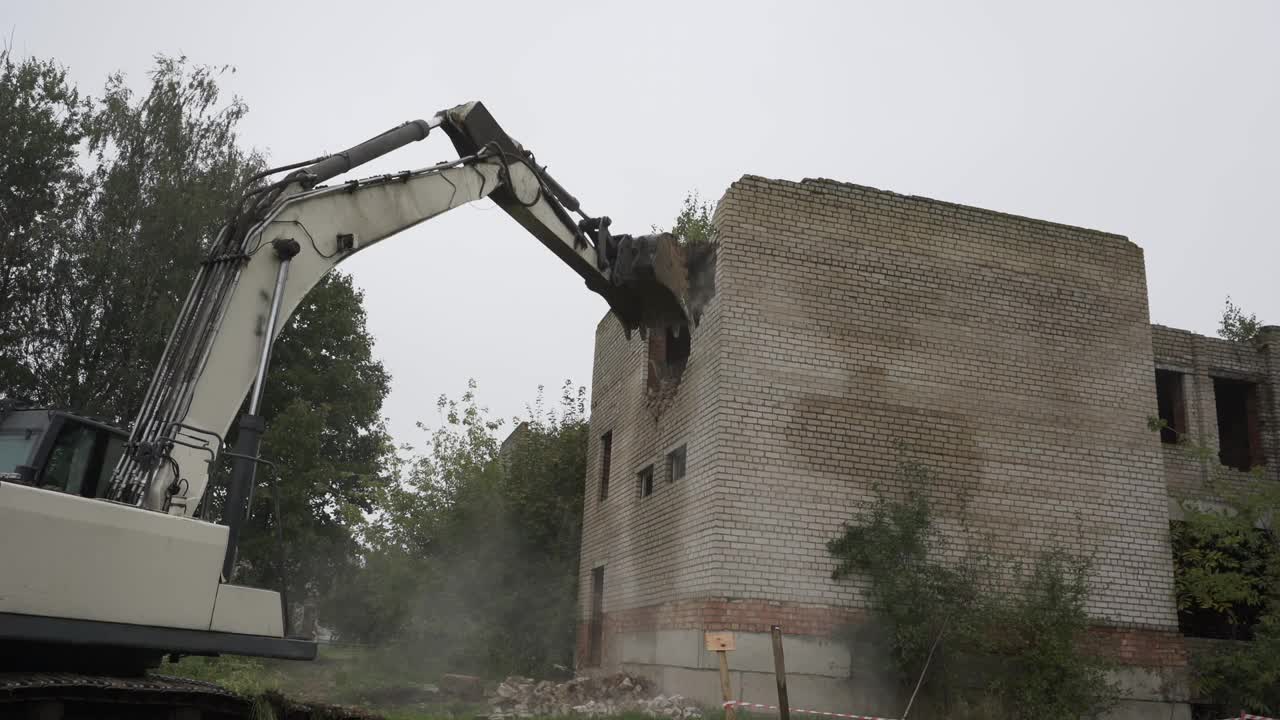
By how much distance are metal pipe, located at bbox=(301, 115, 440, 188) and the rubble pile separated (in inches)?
250

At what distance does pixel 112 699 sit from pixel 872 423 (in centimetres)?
869

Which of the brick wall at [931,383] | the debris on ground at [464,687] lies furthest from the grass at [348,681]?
the brick wall at [931,383]

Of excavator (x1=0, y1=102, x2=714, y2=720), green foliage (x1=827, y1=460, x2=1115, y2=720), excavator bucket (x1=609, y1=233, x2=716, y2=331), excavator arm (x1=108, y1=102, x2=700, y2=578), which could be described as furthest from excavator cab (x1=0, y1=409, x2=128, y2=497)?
green foliage (x1=827, y1=460, x2=1115, y2=720)

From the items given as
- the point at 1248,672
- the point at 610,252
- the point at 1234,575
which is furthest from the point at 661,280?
the point at 1248,672

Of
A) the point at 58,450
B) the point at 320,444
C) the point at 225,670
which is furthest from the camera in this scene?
the point at 320,444

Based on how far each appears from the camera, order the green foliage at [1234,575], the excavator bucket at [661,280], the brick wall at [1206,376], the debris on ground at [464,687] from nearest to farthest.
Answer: the excavator bucket at [661,280]
the green foliage at [1234,575]
the brick wall at [1206,376]
the debris on ground at [464,687]

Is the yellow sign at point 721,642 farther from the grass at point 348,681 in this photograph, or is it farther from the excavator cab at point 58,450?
the excavator cab at point 58,450

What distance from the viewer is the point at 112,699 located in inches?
214

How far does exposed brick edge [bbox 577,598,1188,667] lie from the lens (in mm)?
10922

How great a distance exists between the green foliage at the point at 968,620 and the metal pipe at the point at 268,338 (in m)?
7.09

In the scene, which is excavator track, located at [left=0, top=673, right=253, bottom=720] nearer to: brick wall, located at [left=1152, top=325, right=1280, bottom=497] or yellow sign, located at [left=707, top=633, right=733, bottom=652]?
yellow sign, located at [left=707, top=633, right=733, bottom=652]

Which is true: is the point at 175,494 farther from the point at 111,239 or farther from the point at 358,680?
the point at 111,239

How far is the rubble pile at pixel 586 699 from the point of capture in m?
11.1

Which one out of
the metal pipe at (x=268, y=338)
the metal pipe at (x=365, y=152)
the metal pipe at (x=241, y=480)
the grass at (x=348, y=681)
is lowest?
the grass at (x=348, y=681)
